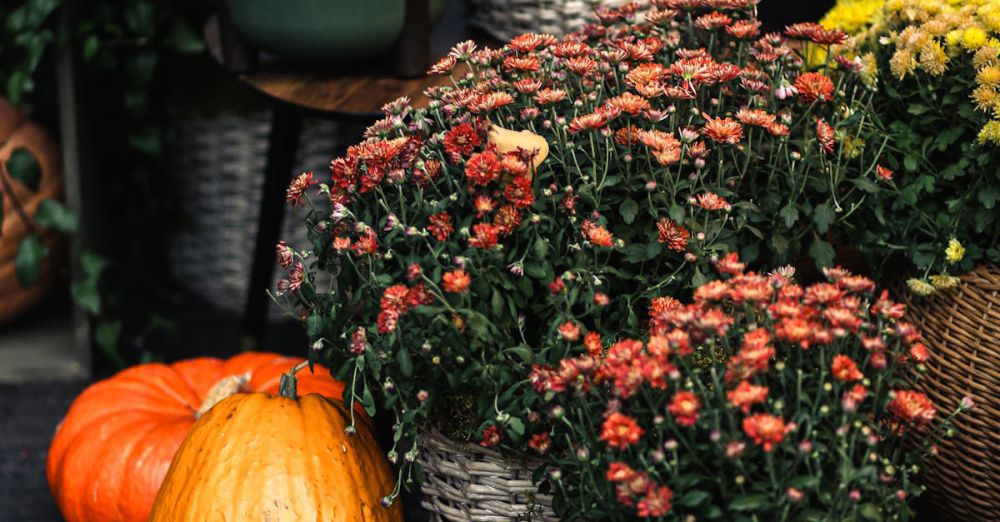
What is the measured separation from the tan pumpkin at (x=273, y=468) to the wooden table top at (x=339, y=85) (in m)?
0.43

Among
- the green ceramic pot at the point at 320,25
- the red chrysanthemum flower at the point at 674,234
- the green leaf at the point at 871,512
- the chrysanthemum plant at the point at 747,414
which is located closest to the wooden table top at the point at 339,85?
the green ceramic pot at the point at 320,25

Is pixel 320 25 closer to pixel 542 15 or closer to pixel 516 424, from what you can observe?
pixel 542 15

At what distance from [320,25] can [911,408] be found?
0.98 m

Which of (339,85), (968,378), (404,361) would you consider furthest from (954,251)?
(339,85)

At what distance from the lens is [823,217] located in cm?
116

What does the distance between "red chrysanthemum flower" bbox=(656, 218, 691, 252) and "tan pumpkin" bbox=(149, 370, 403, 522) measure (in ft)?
1.54

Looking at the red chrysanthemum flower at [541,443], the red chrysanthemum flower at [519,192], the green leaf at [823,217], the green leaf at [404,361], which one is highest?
the red chrysanthemum flower at [519,192]

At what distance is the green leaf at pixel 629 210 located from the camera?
1132 millimetres

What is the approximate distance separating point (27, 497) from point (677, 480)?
122 cm

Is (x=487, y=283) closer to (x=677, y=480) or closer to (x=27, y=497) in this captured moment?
(x=677, y=480)

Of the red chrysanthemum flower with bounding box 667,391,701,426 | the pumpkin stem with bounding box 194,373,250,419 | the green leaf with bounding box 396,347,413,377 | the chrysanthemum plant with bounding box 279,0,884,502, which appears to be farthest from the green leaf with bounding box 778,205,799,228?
the pumpkin stem with bounding box 194,373,250,419

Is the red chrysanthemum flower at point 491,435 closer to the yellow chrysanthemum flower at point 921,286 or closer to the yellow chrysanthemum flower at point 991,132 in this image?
the yellow chrysanthemum flower at point 921,286

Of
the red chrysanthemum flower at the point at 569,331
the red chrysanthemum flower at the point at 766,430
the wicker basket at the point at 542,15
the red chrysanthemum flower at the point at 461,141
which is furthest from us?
the wicker basket at the point at 542,15

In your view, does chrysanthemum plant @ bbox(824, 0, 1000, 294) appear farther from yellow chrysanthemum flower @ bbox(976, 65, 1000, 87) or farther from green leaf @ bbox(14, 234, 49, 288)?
green leaf @ bbox(14, 234, 49, 288)
